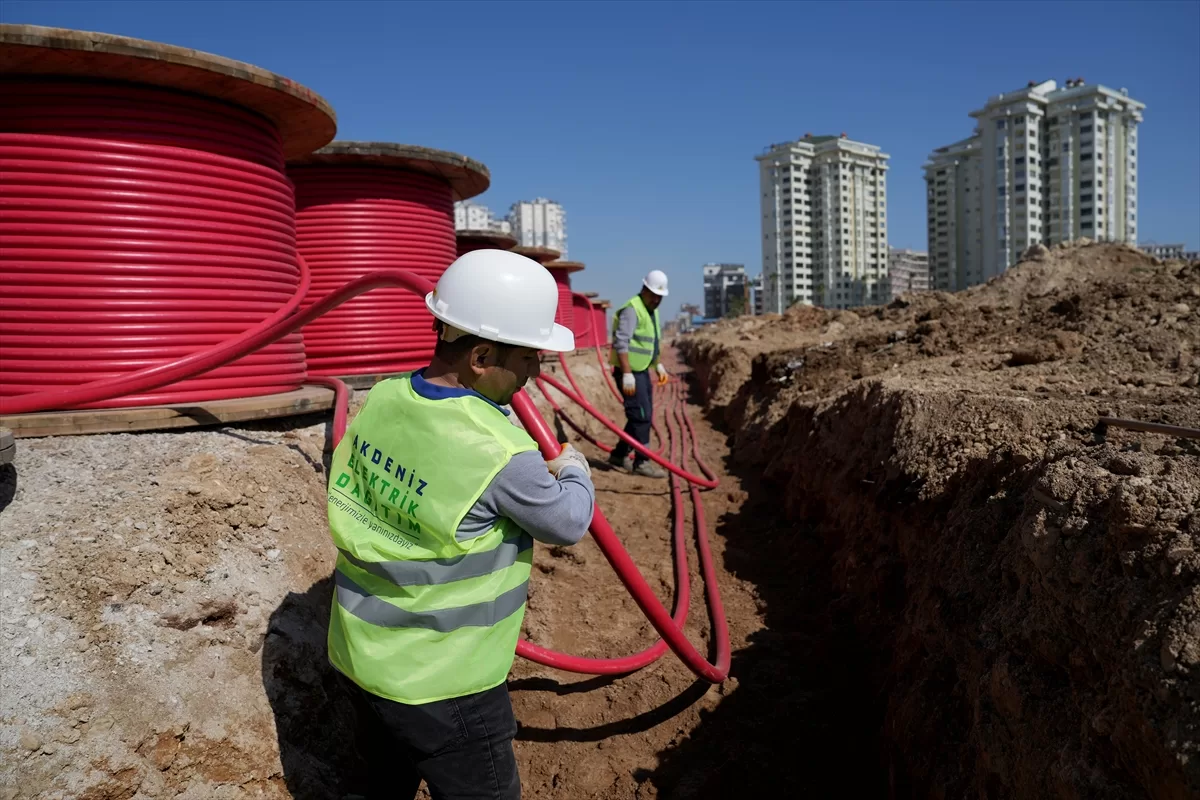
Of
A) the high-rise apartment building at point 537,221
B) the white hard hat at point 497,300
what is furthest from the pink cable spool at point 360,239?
the high-rise apartment building at point 537,221

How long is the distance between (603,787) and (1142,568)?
6.90 feet

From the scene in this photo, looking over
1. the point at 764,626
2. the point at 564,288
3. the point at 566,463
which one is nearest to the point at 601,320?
the point at 564,288

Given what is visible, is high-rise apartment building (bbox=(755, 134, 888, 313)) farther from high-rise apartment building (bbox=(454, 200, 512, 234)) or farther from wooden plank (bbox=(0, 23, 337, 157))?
wooden plank (bbox=(0, 23, 337, 157))

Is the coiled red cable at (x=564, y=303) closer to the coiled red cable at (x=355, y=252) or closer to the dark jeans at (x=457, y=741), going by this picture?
the coiled red cable at (x=355, y=252)

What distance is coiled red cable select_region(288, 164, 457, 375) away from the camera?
659 cm

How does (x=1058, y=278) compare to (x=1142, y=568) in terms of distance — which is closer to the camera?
(x=1142, y=568)

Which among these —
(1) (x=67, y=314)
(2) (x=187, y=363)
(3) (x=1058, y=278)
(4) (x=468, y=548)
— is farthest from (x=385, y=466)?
(3) (x=1058, y=278)

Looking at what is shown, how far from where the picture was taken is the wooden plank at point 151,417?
3.54 meters

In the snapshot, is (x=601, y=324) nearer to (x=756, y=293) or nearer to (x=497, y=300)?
(x=497, y=300)

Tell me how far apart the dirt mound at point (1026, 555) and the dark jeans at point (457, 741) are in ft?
4.71

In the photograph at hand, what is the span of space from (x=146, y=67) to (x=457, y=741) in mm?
3787

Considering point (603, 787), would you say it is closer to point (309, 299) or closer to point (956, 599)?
point (956, 599)

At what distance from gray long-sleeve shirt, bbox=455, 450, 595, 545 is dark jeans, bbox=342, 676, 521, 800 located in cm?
48

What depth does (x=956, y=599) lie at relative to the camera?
2.93 m
